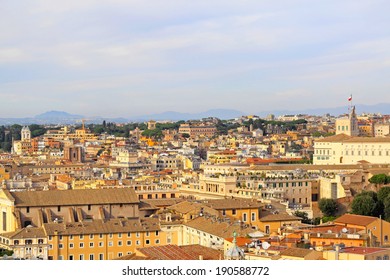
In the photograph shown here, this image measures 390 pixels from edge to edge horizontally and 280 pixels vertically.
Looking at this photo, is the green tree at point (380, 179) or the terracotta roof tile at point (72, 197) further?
the green tree at point (380, 179)

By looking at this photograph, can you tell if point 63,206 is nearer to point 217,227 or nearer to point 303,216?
point 217,227

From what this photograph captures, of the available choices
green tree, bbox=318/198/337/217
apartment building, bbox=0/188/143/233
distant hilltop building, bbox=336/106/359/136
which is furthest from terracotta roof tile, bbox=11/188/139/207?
distant hilltop building, bbox=336/106/359/136

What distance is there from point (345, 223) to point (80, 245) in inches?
120

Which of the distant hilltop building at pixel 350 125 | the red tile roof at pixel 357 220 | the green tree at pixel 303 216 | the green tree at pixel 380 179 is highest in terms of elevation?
the distant hilltop building at pixel 350 125

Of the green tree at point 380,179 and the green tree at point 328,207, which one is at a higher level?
the green tree at point 380,179

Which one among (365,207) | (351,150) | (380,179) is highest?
(351,150)

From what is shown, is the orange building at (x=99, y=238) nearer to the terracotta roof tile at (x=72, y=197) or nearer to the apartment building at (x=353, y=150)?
the terracotta roof tile at (x=72, y=197)

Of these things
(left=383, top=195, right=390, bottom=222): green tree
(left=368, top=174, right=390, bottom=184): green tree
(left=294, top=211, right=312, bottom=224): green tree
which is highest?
(left=368, top=174, right=390, bottom=184): green tree

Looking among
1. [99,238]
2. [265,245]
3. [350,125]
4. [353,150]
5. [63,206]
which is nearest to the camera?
[265,245]

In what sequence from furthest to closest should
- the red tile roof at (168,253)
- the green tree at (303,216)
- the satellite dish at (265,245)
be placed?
1. the green tree at (303,216)
2. the satellite dish at (265,245)
3. the red tile roof at (168,253)

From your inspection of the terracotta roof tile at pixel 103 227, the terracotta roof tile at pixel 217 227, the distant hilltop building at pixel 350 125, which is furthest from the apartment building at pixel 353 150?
the terracotta roof tile at pixel 103 227

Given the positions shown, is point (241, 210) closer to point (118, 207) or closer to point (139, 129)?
point (118, 207)

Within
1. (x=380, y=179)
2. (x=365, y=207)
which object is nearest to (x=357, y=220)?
(x=365, y=207)

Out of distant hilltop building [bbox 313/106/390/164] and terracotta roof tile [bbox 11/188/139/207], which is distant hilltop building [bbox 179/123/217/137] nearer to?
distant hilltop building [bbox 313/106/390/164]
